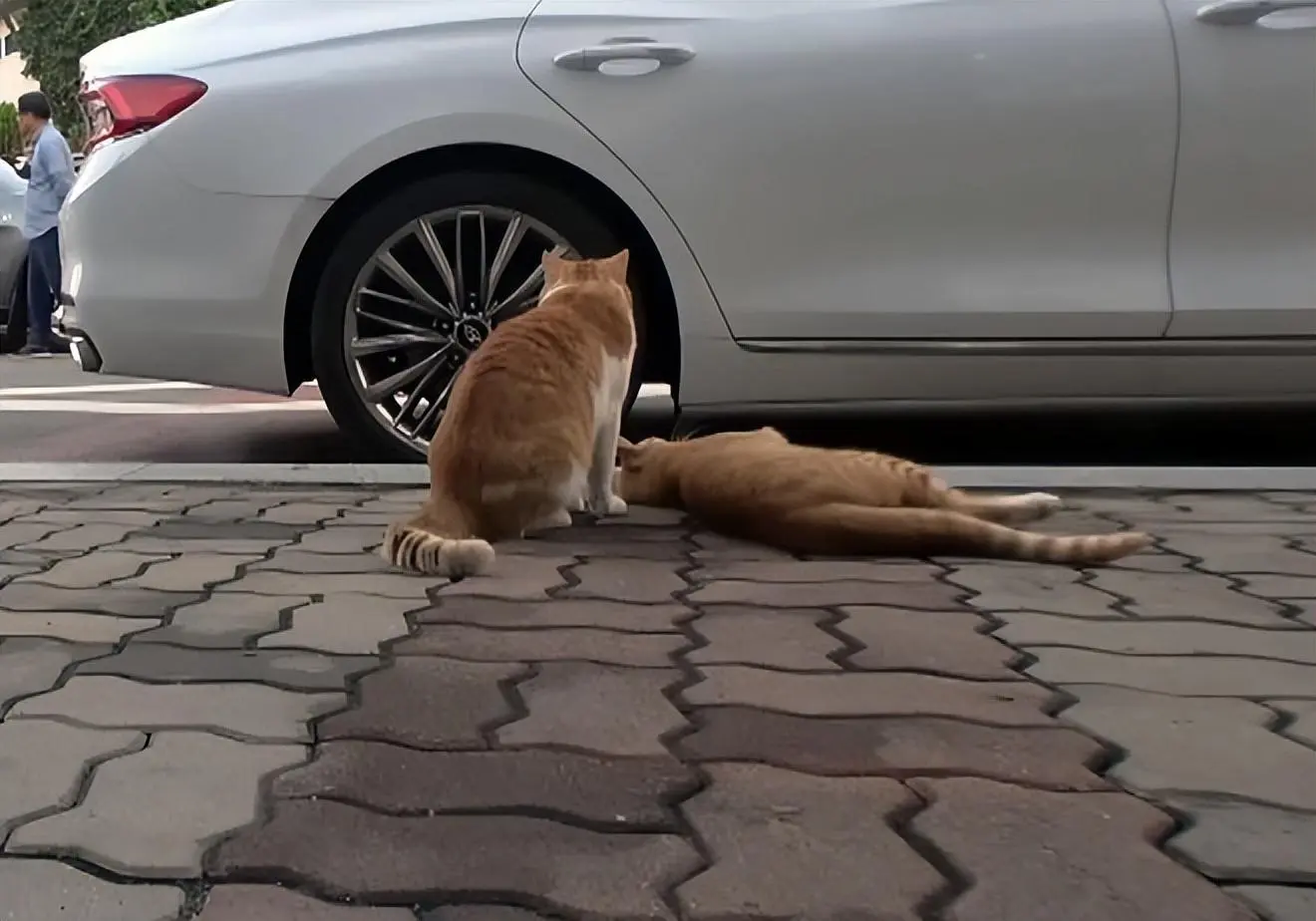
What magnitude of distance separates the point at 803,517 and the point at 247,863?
159 centimetres

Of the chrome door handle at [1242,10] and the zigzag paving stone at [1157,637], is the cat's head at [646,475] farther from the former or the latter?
the chrome door handle at [1242,10]

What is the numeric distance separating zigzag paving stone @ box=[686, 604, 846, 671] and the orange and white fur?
549 millimetres

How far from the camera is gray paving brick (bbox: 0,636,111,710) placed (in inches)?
83.5

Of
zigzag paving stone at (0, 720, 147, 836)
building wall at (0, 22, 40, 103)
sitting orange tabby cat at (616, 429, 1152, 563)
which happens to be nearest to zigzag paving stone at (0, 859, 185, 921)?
zigzag paving stone at (0, 720, 147, 836)

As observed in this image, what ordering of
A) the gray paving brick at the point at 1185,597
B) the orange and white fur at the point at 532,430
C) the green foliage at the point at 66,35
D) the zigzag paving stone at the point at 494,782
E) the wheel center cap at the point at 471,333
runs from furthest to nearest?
1. the green foliage at the point at 66,35
2. the wheel center cap at the point at 471,333
3. the orange and white fur at the point at 532,430
4. the gray paving brick at the point at 1185,597
5. the zigzag paving stone at the point at 494,782

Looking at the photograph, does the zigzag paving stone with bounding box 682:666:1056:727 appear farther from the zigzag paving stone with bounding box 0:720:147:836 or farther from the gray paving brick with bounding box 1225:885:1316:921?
the zigzag paving stone with bounding box 0:720:147:836

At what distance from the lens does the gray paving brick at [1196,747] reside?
5.67 feet

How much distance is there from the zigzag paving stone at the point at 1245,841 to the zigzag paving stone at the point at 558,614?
98cm

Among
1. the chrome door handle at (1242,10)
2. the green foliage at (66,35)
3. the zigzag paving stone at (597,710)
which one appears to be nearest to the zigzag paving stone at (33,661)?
the zigzag paving stone at (597,710)

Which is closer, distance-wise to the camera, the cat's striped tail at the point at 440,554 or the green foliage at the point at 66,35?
the cat's striped tail at the point at 440,554

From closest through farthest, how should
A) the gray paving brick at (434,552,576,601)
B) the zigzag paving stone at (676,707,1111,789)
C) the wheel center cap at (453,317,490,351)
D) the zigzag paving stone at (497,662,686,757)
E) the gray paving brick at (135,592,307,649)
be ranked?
the zigzag paving stone at (676,707,1111,789)
the zigzag paving stone at (497,662,686,757)
the gray paving brick at (135,592,307,649)
the gray paving brick at (434,552,576,601)
the wheel center cap at (453,317,490,351)

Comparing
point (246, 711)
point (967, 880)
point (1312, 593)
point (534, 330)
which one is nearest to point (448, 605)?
point (246, 711)

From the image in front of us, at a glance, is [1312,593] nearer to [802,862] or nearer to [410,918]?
[802,862]

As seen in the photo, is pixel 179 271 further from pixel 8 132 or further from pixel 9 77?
pixel 9 77
